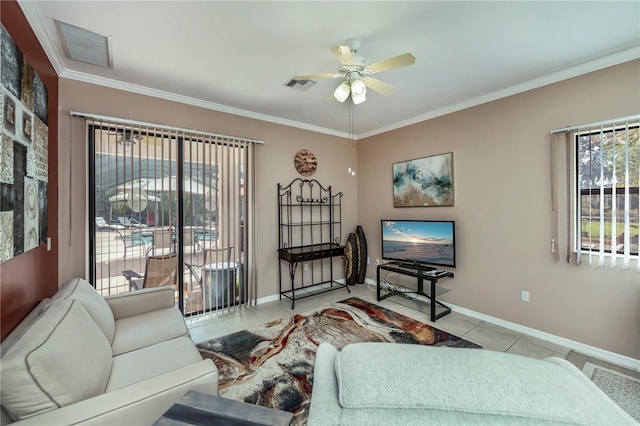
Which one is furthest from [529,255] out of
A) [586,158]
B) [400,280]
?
[400,280]

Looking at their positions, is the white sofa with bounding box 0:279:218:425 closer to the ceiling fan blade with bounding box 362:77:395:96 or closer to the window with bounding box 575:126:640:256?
the ceiling fan blade with bounding box 362:77:395:96

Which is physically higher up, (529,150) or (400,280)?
(529,150)

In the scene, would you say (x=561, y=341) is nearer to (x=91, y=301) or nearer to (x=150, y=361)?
(x=150, y=361)

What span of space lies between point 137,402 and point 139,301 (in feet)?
4.67

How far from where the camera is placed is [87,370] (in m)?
1.25

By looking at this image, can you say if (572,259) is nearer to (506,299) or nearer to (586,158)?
(506,299)

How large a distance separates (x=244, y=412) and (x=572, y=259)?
10.2 ft

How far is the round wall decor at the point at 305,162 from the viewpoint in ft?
13.4

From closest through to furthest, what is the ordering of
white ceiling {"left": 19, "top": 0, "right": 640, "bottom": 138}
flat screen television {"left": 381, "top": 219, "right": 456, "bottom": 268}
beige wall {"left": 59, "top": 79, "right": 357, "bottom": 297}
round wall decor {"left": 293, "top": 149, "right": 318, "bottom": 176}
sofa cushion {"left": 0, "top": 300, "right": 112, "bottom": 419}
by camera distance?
sofa cushion {"left": 0, "top": 300, "right": 112, "bottom": 419} → white ceiling {"left": 19, "top": 0, "right": 640, "bottom": 138} → beige wall {"left": 59, "top": 79, "right": 357, "bottom": 297} → flat screen television {"left": 381, "top": 219, "right": 456, "bottom": 268} → round wall decor {"left": 293, "top": 149, "right": 318, "bottom": 176}

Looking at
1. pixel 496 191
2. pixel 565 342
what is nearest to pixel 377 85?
pixel 496 191

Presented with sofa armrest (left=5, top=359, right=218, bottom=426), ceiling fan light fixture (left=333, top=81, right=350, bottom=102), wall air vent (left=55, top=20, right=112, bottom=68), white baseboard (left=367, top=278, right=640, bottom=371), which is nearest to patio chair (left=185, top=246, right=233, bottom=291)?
sofa armrest (left=5, top=359, right=218, bottom=426)

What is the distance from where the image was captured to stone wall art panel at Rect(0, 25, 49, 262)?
1.31 meters

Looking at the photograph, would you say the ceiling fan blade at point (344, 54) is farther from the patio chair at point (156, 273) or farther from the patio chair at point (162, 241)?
the patio chair at point (156, 273)

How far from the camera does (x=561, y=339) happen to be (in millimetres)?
2604
